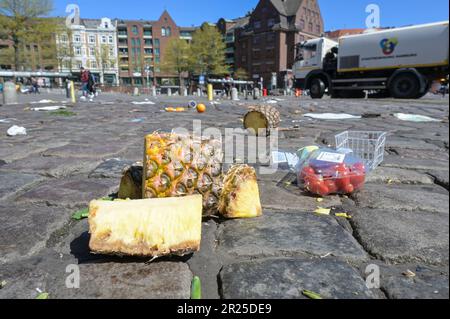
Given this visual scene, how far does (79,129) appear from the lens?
610 centimetres

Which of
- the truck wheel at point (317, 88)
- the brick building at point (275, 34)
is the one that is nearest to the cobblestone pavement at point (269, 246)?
the truck wheel at point (317, 88)

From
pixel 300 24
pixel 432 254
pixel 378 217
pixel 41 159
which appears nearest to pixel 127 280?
pixel 432 254

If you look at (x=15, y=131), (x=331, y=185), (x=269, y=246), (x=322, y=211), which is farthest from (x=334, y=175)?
(x=15, y=131)

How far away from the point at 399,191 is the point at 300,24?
2364 inches

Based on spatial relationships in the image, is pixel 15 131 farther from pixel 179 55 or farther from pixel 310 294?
pixel 179 55

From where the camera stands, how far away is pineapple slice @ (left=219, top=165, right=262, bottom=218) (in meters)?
1.95

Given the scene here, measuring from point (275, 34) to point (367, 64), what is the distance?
40.1 meters

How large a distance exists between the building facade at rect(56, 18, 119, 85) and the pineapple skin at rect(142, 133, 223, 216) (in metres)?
62.3

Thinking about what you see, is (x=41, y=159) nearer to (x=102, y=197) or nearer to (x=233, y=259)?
(x=102, y=197)

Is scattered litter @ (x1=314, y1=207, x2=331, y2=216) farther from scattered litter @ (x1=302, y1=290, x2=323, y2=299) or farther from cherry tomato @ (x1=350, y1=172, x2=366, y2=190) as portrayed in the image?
scattered litter @ (x1=302, y1=290, x2=323, y2=299)

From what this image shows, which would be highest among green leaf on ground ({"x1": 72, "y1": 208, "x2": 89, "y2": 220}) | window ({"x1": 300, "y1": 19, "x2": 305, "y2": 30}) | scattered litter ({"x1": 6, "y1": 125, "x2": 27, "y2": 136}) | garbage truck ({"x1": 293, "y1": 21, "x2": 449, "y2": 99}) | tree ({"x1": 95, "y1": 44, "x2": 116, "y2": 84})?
window ({"x1": 300, "y1": 19, "x2": 305, "y2": 30})

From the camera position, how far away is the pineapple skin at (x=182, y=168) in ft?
5.90

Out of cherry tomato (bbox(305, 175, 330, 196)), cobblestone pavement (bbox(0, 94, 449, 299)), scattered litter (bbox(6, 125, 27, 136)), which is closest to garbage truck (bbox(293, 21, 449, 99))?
scattered litter (bbox(6, 125, 27, 136))

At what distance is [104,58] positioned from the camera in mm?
71500
